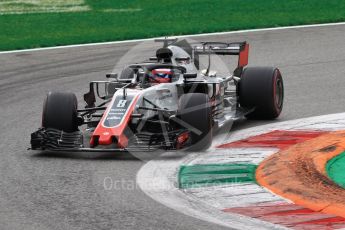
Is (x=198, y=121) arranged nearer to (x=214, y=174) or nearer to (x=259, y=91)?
(x=214, y=174)

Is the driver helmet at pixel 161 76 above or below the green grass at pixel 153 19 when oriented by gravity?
above

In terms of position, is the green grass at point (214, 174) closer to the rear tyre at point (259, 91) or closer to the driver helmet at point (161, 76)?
the driver helmet at point (161, 76)

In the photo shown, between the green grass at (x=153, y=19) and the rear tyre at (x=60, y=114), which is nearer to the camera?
the rear tyre at (x=60, y=114)

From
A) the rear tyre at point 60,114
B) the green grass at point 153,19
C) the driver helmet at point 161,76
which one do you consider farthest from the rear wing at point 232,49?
the green grass at point 153,19

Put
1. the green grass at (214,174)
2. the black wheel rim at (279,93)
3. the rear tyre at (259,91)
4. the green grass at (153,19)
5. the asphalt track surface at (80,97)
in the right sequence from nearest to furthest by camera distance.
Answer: the asphalt track surface at (80,97) → the green grass at (214,174) → the rear tyre at (259,91) → the black wheel rim at (279,93) → the green grass at (153,19)

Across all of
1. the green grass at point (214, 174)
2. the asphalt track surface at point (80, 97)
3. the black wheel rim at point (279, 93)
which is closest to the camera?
the asphalt track surface at point (80, 97)

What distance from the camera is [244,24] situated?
77.9 ft

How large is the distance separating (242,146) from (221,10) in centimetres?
1330

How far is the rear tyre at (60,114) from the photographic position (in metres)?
12.6

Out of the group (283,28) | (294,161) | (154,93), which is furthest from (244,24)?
(294,161)

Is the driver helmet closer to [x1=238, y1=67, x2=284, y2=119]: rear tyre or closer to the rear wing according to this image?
[x1=238, y1=67, x2=284, y2=119]: rear tyre

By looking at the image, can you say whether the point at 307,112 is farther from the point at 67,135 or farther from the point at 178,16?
the point at 178,16

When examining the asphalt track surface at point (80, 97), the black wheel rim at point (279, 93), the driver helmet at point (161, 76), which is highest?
the driver helmet at point (161, 76)

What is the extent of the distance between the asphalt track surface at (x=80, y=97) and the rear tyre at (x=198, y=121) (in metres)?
0.81
